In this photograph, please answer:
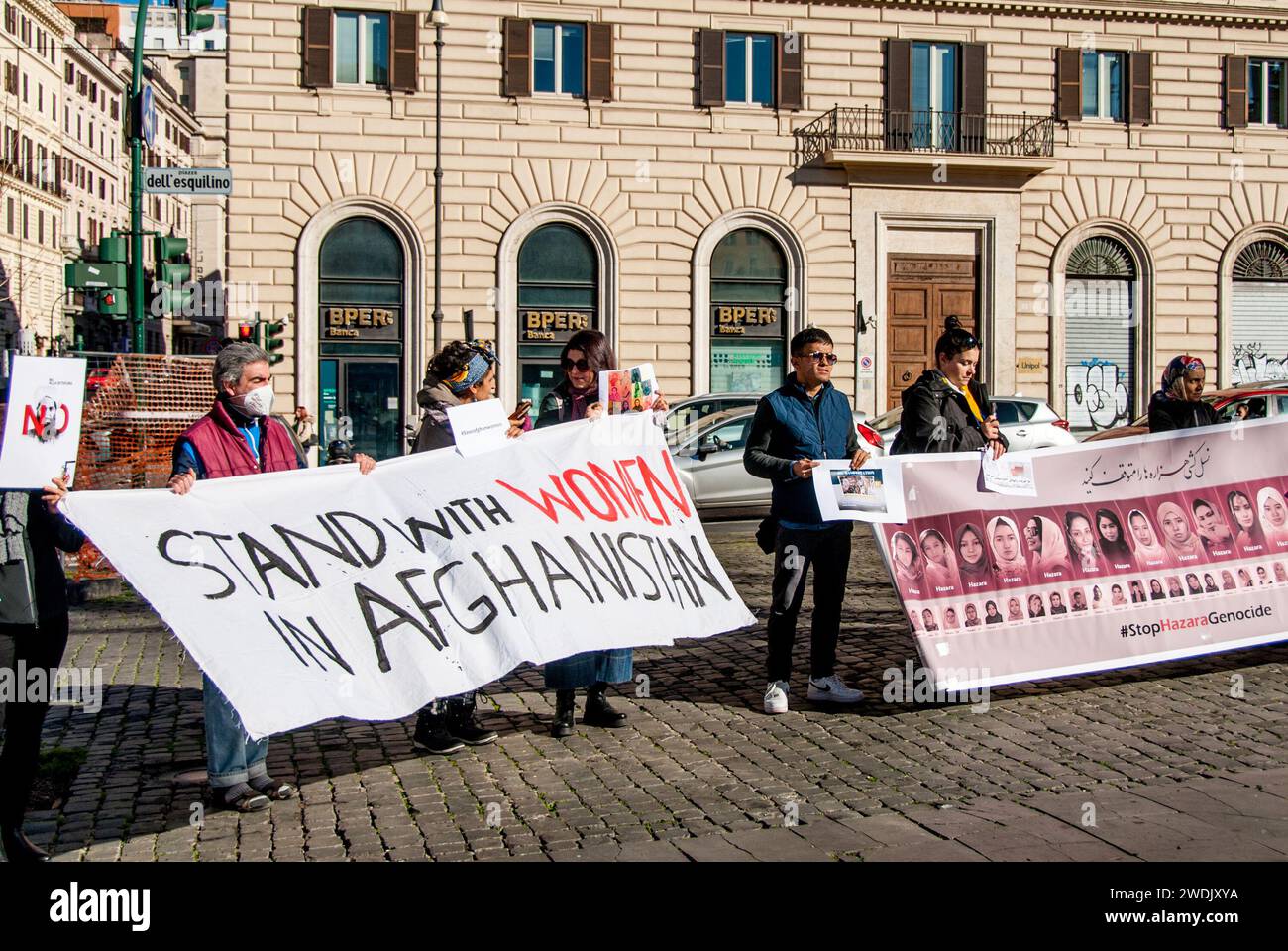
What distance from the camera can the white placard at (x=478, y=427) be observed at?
6.48 m

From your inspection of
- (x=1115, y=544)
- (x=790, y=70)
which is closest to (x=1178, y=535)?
Result: (x=1115, y=544)

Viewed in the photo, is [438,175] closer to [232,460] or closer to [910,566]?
[910,566]

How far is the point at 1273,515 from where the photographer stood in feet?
26.5

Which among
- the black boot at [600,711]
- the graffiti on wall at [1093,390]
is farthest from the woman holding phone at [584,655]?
the graffiti on wall at [1093,390]

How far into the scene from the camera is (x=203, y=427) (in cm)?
586

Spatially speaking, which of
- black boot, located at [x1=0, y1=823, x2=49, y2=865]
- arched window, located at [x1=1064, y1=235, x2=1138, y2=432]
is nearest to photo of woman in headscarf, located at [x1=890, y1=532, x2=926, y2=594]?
black boot, located at [x1=0, y1=823, x2=49, y2=865]

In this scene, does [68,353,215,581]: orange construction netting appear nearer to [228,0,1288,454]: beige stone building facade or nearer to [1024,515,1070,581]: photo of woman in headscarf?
[1024,515,1070,581]: photo of woman in headscarf

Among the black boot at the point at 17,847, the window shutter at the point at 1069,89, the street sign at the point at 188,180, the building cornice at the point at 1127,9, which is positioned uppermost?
→ the building cornice at the point at 1127,9

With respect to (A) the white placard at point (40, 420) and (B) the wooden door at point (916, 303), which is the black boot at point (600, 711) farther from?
(B) the wooden door at point (916, 303)

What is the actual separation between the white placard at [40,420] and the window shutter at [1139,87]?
29868mm

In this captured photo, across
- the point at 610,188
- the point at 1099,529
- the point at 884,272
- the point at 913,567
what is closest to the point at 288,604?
the point at 913,567

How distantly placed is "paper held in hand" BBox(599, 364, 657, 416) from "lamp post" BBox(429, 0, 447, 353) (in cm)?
2051

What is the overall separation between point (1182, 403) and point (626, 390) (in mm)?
3646
